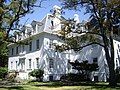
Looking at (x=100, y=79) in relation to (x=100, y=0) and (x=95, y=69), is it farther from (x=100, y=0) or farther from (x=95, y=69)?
(x=100, y=0)

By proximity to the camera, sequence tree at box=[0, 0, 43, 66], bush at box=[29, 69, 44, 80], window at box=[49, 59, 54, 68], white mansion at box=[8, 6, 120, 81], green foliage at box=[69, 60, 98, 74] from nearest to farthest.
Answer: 1. tree at box=[0, 0, 43, 66]
2. green foliage at box=[69, 60, 98, 74]
3. bush at box=[29, 69, 44, 80]
4. white mansion at box=[8, 6, 120, 81]
5. window at box=[49, 59, 54, 68]

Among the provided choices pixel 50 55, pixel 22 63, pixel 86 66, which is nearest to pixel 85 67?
pixel 86 66

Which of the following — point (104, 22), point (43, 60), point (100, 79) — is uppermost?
point (104, 22)

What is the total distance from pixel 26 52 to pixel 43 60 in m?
7.18

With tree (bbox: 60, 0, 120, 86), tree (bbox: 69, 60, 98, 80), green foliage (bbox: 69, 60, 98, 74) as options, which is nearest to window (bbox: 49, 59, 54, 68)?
tree (bbox: 69, 60, 98, 80)

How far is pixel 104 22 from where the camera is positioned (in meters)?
29.8

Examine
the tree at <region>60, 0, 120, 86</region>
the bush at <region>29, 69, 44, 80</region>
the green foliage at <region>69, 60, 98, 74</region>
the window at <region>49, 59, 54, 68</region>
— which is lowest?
the bush at <region>29, 69, 44, 80</region>

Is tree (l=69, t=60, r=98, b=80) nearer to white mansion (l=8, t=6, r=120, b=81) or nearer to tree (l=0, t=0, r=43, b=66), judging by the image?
white mansion (l=8, t=6, r=120, b=81)

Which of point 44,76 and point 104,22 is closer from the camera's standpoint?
point 104,22

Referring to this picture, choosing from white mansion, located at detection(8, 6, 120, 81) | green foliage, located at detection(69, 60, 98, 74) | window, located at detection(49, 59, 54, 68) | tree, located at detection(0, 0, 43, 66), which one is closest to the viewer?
tree, located at detection(0, 0, 43, 66)

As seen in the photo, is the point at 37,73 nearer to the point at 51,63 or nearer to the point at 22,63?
the point at 51,63

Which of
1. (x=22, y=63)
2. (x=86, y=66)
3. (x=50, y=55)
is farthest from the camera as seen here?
(x=22, y=63)

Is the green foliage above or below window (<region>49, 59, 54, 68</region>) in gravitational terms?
below

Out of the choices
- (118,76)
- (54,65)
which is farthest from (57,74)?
(118,76)
